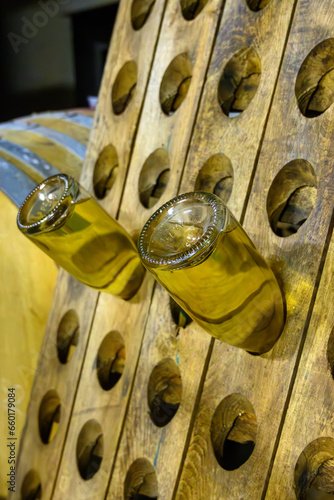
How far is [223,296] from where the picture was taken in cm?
51

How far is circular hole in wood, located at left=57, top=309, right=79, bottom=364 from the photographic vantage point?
0.89 metres

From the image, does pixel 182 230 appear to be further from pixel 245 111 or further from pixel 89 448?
pixel 89 448

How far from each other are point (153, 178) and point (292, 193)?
23 centimetres

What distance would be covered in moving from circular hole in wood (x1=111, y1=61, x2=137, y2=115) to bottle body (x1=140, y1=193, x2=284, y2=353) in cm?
40

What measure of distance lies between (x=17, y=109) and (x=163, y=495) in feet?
10.5

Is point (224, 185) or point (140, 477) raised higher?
point (224, 185)

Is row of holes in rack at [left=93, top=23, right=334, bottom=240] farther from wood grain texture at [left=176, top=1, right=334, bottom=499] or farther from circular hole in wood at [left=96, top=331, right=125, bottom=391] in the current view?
circular hole in wood at [left=96, top=331, right=125, bottom=391]

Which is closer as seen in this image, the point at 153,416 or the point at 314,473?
the point at 314,473

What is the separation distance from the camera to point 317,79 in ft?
2.06

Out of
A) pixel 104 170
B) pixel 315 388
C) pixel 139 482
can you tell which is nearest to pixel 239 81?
pixel 104 170

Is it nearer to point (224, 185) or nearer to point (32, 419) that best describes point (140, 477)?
point (32, 419)

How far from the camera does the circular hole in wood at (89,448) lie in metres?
0.79

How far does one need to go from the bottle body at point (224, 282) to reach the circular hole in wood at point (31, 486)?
0.48 metres

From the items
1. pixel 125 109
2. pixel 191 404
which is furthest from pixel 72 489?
pixel 125 109
